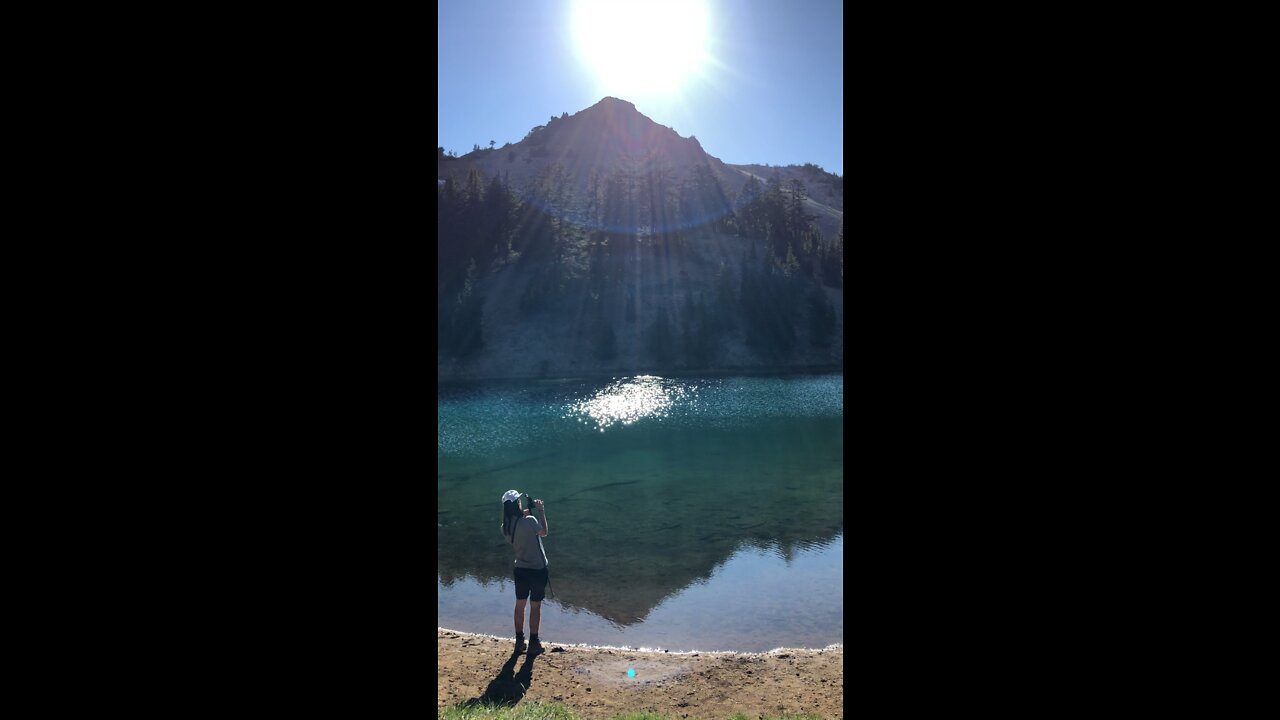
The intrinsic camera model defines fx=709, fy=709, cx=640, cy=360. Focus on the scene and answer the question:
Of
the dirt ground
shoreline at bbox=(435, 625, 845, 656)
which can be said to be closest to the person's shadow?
the dirt ground

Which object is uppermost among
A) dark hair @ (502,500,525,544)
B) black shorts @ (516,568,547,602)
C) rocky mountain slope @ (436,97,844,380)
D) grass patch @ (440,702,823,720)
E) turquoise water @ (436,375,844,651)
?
rocky mountain slope @ (436,97,844,380)

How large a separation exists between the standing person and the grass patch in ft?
5.09

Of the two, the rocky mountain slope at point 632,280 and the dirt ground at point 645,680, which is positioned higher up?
the rocky mountain slope at point 632,280

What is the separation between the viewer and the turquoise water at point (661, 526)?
10.3 meters

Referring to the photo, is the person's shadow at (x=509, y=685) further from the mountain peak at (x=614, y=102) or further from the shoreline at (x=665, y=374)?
the mountain peak at (x=614, y=102)

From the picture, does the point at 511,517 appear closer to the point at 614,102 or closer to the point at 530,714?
the point at 530,714

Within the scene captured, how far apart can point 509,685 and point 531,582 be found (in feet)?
3.61

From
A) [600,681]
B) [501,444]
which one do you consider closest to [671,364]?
[501,444]

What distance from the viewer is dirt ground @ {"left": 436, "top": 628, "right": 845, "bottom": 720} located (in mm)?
6945

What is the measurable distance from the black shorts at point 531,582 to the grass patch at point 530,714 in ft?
5.06

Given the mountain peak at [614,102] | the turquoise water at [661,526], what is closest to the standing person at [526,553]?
the turquoise water at [661,526]

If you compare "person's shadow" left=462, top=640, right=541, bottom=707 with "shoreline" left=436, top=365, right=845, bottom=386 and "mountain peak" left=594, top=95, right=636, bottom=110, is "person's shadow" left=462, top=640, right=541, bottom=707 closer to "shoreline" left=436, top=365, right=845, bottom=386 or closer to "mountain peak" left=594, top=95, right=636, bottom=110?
"shoreline" left=436, top=365, right=845, bottom=386
